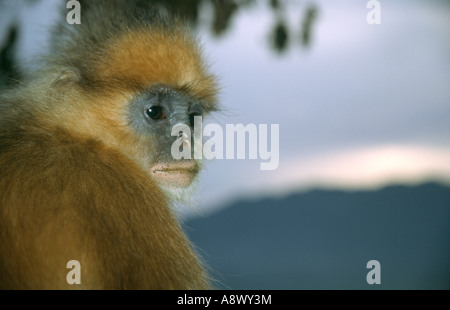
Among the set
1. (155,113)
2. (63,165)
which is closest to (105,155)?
(63,165)

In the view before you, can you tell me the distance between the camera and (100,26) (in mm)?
3594

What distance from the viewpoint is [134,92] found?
→ 3.45 meters

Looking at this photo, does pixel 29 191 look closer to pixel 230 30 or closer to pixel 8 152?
pixel 8 152

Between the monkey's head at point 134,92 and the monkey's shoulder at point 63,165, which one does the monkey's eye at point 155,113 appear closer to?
the monkey's head at point 134,92

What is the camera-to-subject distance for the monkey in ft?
7.49

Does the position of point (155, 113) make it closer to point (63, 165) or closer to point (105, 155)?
point (105, 155)

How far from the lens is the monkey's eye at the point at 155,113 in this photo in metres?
3.46

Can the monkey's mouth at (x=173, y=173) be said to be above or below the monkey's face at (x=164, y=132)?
below

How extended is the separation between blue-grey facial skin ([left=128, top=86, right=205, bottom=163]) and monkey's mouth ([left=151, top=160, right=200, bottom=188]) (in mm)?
42

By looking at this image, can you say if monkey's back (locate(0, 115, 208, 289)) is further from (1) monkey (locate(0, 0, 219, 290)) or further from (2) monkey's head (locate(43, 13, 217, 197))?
(2) monkey's head (locate(43, 13, 217, 197))

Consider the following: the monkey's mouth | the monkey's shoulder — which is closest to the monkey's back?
the monkey's shoulder

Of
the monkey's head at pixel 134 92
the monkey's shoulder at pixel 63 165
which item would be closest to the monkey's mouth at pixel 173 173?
the monkey's head at pixel 134 92

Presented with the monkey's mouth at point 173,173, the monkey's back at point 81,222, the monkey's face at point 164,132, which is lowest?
the monkey's back at point 81,222

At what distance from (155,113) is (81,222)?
4.31 ft
